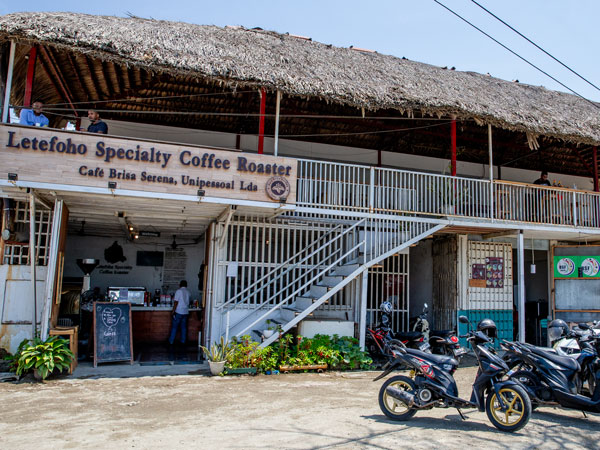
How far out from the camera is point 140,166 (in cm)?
791

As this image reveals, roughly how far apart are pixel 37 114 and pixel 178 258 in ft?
22.2

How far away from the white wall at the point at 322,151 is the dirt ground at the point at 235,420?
591 centimetres

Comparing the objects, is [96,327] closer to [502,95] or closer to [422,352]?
[422,352]

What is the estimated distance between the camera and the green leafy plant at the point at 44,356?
300 inches

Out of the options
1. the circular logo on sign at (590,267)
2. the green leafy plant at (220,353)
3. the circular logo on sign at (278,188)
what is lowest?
the green leafy plant at (220,353)

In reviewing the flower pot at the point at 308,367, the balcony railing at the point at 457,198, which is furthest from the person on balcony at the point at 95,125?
the flower pot at the point at 308,367

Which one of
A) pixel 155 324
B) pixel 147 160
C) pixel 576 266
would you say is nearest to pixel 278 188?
pixel 147 160

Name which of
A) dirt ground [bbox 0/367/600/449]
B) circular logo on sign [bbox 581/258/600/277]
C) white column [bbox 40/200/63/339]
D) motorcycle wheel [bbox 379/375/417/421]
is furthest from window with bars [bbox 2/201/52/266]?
circular logo on sign [bbox 581/258/600/277]

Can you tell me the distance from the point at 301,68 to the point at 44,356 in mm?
6885

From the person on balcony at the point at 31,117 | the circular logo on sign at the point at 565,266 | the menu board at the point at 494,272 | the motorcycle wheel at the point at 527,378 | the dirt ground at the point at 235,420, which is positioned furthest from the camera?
the circular logo on sign at the point at 565,266

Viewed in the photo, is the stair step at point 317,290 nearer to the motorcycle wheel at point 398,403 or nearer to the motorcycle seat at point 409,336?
the motorcycle seat at point 409,336

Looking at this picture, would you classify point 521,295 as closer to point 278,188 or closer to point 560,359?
point 560,359

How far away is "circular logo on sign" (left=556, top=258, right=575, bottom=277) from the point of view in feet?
41.0

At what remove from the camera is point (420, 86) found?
420 inches
